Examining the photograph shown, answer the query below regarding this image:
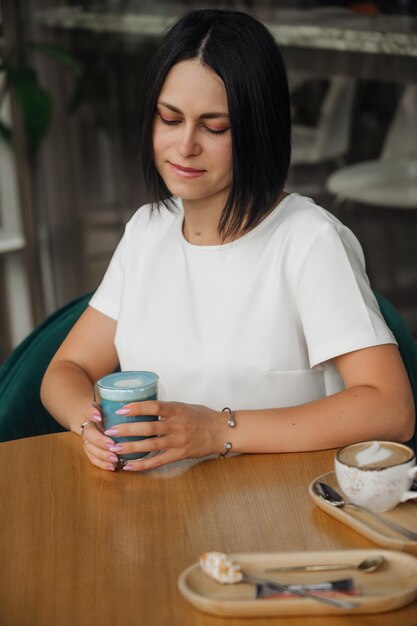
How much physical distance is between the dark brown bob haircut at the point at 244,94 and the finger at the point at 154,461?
0.47m

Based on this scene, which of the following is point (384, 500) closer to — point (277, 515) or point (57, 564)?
point (277, 515)

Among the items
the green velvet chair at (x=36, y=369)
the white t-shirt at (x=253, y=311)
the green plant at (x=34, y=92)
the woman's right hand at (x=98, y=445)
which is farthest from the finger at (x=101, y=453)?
the green plant at (x=34, y=92)

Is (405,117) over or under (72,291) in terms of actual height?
over

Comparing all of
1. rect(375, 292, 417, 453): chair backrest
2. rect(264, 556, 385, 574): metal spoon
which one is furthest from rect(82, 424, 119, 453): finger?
rect(375, 292, 417, 453): chair backrest

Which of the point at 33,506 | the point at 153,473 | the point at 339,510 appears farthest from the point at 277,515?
the point at 33,506

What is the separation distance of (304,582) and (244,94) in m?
0.81

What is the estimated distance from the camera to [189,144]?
5.16 feet

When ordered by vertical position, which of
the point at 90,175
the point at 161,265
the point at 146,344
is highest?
the point at 161,265

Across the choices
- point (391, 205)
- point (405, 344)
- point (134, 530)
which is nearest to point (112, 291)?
point (405, 344)

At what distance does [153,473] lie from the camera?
4.65ft

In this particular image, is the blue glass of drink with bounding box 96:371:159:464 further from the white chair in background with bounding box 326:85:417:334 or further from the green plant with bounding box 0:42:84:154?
the green plant with bounding box 0:42:84:154

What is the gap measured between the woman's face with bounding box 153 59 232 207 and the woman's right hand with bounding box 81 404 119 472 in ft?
1.38

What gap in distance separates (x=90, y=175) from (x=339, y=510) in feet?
9.91

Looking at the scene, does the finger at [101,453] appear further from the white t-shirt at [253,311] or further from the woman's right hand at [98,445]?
the white t-shirt at [253,311]
